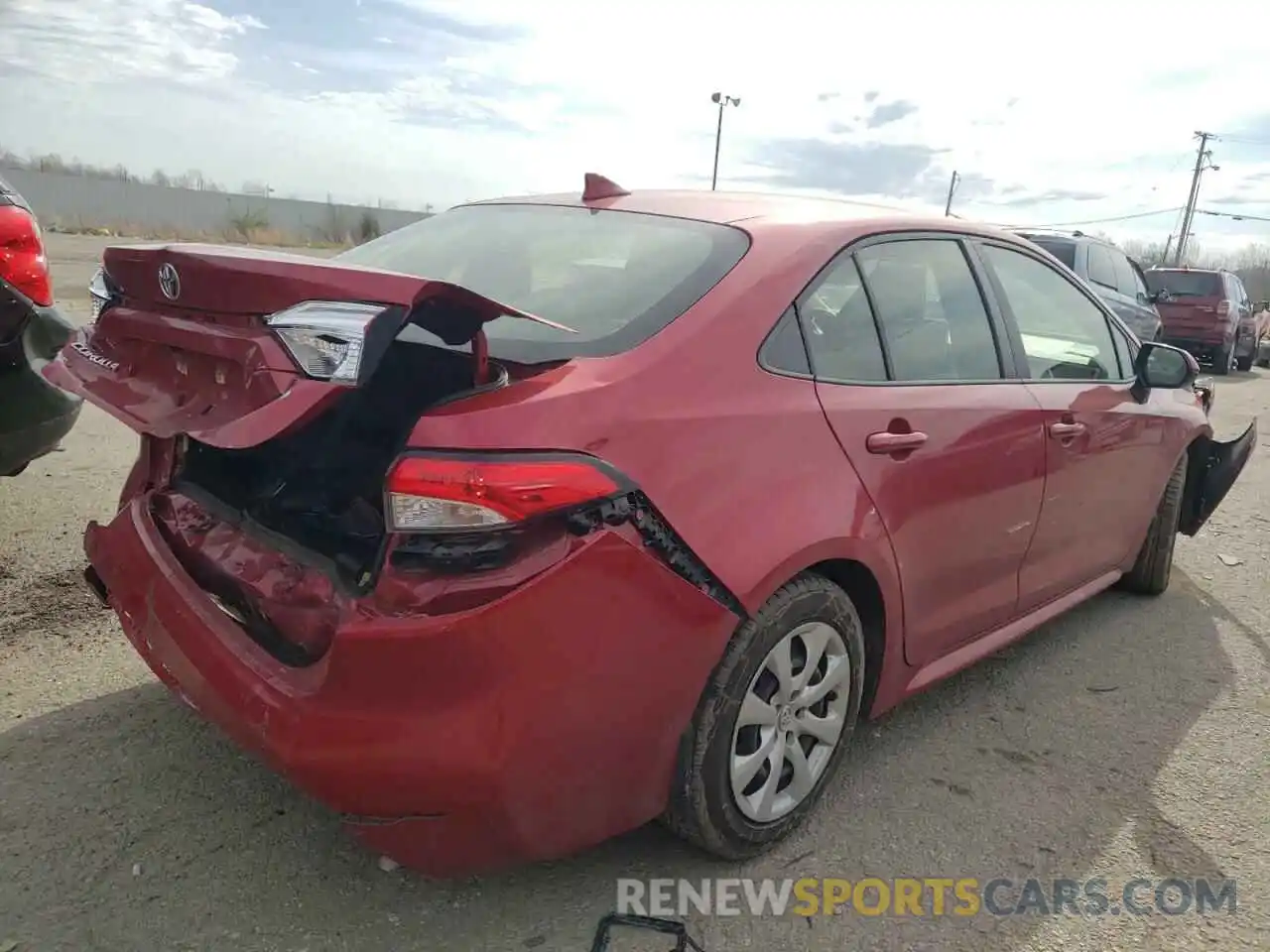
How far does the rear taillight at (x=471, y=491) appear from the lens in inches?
71.3

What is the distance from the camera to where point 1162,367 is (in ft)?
12.5

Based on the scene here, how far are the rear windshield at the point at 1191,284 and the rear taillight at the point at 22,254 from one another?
16.7 meters

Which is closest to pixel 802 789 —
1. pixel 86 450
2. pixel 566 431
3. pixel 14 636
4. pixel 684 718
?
pixel 684 718

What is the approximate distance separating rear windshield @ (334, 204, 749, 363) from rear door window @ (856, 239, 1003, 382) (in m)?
0.54

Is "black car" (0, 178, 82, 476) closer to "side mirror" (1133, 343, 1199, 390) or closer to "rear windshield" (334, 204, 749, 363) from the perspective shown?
"rear windshield" (334, 204, 749, 363)

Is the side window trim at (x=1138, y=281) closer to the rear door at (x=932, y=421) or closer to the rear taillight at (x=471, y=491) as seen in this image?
the rear door at (x=932, y=421)

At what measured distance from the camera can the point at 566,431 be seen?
189 cm

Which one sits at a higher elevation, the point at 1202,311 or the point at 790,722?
the point at 790,722

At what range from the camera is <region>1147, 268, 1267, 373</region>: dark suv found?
15984mm

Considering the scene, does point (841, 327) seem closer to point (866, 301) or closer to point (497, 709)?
point (866, 301)

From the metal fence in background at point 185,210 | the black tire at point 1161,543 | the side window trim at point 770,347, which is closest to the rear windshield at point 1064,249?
the black tire at point 1161,543

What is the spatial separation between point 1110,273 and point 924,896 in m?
10.4

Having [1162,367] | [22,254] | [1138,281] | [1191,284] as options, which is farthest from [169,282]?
[1191,284]


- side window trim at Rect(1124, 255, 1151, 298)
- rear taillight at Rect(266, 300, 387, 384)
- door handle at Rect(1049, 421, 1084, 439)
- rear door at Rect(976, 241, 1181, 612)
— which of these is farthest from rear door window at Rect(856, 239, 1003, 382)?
side window trim at Rect(1124, 255, 1151, 298)
